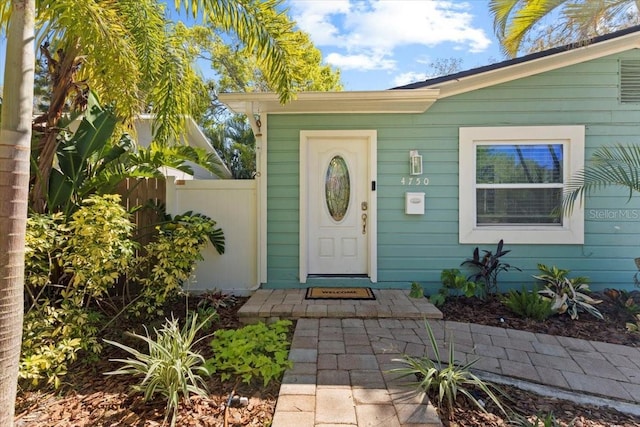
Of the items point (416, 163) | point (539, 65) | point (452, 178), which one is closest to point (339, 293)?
point (416, 163)

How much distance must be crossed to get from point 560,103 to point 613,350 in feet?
10.4

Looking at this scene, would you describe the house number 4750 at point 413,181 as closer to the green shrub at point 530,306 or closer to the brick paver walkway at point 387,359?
the brick paver walkway at point 387,359

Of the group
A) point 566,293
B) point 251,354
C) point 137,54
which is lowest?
point 251,354

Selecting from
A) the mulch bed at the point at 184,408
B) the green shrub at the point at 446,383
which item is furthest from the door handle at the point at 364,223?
the mulch bed at the point at 184,408

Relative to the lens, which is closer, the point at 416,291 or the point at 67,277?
the point at 67,277

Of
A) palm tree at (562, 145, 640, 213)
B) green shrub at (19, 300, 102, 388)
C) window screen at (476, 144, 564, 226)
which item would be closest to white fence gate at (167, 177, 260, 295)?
green shrub at (19, 300, 102, 388)

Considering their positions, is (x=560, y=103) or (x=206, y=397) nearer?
(x=206, y=397)

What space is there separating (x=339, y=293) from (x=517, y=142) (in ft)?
10.5

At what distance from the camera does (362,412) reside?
2121 mm

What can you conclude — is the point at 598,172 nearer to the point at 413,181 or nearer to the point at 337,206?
the point at 413,181

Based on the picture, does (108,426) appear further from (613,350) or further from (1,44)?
(613,350)

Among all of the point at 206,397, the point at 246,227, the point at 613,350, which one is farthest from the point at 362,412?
the point at 246,227

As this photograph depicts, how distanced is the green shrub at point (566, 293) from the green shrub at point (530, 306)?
0.52 ft

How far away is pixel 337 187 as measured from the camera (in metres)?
4.91
